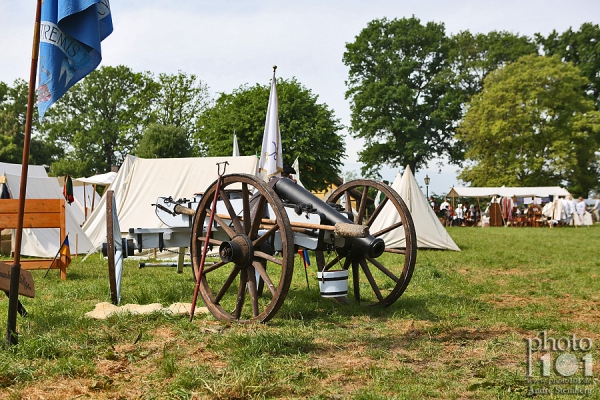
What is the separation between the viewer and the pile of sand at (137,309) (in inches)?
199

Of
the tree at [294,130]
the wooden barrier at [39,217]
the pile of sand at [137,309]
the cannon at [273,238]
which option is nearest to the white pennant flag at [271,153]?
the wooden barrier at [39,217]

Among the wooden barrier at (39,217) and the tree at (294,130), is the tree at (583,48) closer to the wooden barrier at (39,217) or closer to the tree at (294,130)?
the tree at (294,130)

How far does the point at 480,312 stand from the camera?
5551mm

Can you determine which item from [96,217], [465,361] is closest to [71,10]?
A: [465,361]

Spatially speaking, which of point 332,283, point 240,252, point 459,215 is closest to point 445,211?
point 459,215

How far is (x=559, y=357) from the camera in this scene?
3744 mm

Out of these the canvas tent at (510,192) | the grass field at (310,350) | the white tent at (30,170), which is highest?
the canvas tent at (510,192)

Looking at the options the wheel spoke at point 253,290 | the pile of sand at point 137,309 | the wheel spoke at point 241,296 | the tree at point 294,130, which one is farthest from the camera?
the tree at point 294,130

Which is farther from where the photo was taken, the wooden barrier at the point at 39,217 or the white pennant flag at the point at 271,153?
the white pennant flag at the point at 271,153

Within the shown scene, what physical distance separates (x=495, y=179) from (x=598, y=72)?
509 inches

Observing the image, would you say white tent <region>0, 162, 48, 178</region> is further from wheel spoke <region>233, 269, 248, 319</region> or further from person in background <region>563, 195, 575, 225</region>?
person in background <region>563, 195, 575, 225</region>

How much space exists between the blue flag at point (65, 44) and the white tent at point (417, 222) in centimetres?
983

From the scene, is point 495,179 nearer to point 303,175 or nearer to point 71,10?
point 303,175

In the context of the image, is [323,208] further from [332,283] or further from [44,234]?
[44,234]
